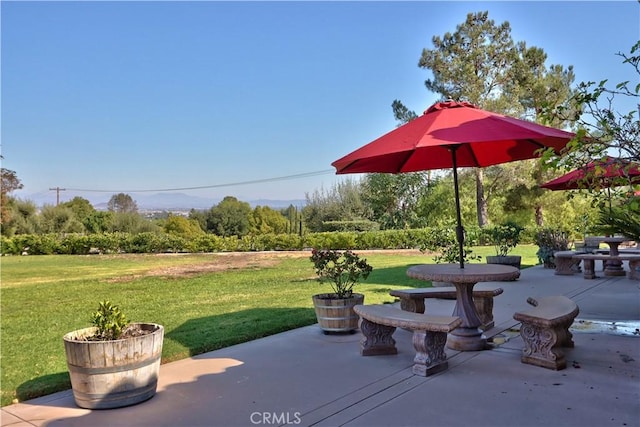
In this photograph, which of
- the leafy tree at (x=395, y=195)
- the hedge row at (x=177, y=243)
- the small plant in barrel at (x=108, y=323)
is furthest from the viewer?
the leafy tree at (x=395, y=195)

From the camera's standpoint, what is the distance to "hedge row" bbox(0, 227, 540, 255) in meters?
21.4

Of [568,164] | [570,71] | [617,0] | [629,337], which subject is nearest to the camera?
[568,164]

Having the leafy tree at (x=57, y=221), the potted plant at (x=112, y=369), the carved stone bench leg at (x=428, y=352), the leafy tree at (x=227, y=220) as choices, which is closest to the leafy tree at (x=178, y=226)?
the leafy tree at (x=227, y=220)

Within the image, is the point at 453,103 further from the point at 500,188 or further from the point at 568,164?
the point at 500,188

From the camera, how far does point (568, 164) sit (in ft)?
8.51

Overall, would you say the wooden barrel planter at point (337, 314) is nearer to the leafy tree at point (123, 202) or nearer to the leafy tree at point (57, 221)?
the leafy tree at point (57, 221)

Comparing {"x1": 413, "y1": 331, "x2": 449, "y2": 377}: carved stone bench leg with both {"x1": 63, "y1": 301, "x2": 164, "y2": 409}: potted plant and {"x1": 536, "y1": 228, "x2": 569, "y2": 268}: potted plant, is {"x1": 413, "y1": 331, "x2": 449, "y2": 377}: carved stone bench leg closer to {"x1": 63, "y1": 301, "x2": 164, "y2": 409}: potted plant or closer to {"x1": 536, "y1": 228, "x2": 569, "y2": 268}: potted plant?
{"x1": 63, "y1": 301, "x2": 164, "y2": 409}: potted plant

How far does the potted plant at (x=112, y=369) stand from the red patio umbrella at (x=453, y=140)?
7.54 feet

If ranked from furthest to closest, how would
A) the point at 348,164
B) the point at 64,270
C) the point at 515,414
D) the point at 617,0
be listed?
the point at 64,270, the point at 617,0, the point at 348,164, the point at 515,414

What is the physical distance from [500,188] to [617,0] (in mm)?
18941

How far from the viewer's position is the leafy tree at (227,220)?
43.4m

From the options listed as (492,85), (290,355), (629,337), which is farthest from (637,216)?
(492,85)

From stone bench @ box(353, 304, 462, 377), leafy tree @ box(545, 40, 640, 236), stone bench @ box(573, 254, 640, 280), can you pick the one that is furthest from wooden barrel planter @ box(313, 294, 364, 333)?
stone bench @ box(573, 254, 640, 280)

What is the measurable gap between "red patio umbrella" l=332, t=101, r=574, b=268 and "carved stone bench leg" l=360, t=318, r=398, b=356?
1.24 m
